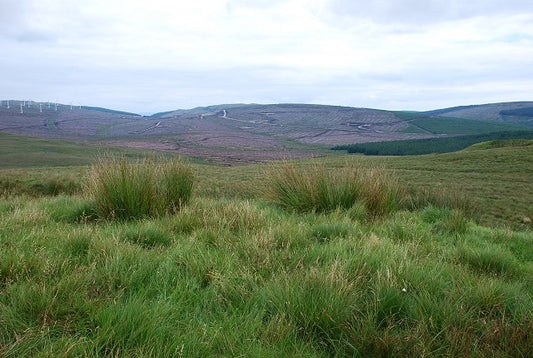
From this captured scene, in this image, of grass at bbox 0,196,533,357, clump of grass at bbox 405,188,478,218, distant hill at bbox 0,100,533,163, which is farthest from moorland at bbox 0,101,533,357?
distant hill at bbox 0,100,533,163

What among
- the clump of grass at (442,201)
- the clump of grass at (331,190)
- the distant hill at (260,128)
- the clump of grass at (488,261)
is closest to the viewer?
the clump of grass at (488,261)

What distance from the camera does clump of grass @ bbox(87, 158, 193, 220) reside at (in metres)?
5.60

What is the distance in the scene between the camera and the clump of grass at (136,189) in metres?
5.60

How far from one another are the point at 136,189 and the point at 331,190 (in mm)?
3067

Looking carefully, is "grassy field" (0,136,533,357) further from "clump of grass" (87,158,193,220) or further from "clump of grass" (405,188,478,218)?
"clump of grass" (405,188,478,218)

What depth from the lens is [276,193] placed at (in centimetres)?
732

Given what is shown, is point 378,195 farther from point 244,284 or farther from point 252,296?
point 252,296

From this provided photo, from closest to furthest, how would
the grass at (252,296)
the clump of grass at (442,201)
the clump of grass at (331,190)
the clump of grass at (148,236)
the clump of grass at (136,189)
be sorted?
the grass at (252,296) → the clump of grass at (148,236) → the clump of grass at (136,189) → the clump of grass at (331,190) → the clump of grass at (442,201)

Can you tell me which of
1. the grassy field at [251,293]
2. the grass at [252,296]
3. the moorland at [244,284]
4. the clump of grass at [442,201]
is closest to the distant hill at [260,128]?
the clump of grass at [442,201]

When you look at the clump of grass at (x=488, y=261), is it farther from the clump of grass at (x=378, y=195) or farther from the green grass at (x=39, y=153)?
the green grass at (x=39, y=153)

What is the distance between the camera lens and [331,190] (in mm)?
6840

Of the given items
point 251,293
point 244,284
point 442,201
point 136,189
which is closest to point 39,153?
point 442,201

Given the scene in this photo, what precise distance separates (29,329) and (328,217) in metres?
3.99

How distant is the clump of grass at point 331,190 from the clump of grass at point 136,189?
1.64m
